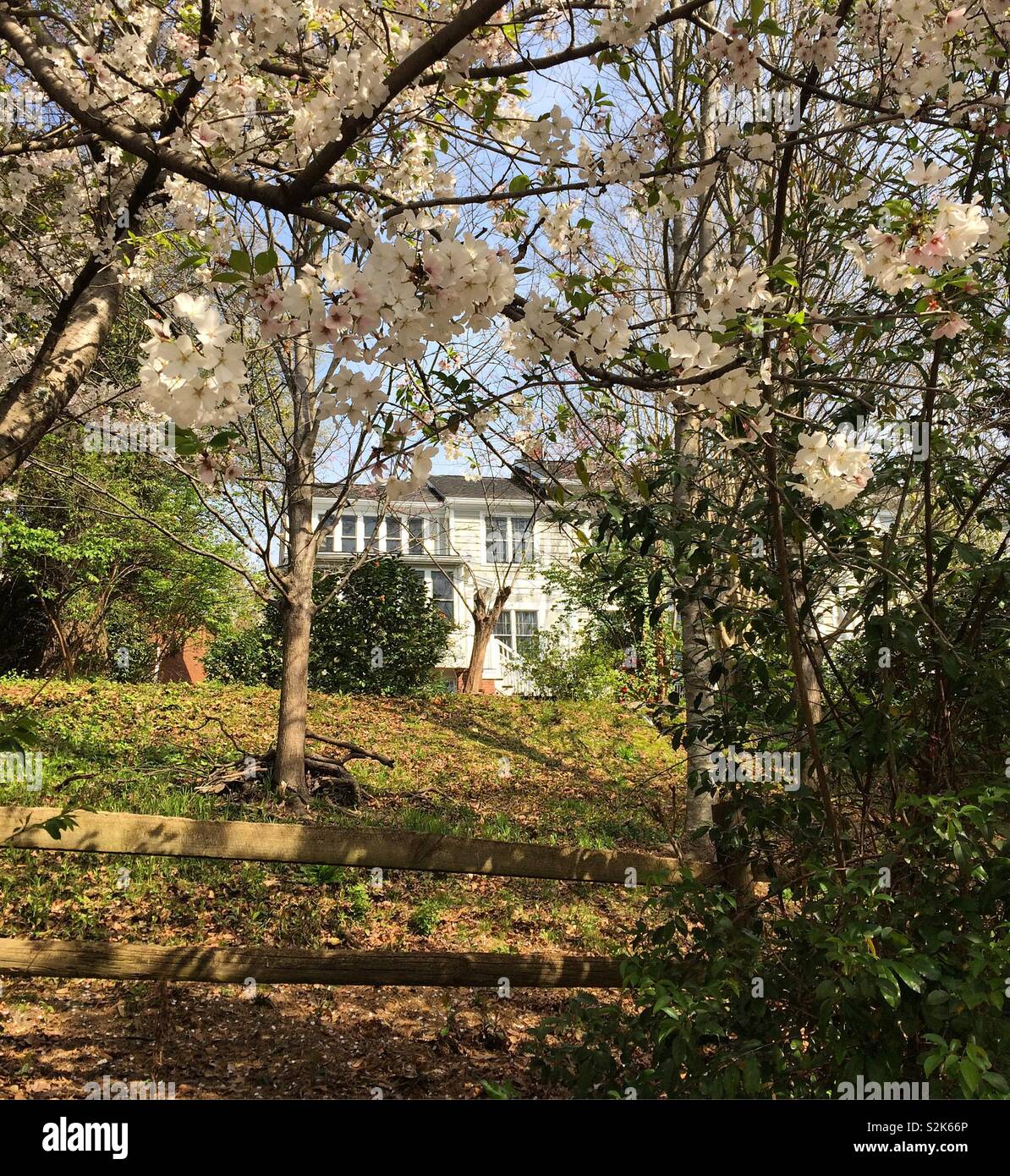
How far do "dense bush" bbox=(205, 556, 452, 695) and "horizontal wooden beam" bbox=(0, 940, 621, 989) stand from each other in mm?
7921

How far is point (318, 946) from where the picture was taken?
414cm

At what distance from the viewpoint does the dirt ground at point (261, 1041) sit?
9.60 ft

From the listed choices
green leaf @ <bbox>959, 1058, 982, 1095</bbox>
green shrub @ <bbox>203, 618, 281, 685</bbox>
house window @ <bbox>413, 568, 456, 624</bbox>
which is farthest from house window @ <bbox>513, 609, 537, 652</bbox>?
green leaf @ <bbox>959, 1058, 982, 1095</bbox>

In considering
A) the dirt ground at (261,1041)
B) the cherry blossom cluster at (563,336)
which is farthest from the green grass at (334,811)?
the cherry blossom cluster at (563,336)

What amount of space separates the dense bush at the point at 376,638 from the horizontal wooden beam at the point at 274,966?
312 inches

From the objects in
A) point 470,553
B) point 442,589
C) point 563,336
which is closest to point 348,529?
point 442,589

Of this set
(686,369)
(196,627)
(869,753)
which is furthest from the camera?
(196,627)

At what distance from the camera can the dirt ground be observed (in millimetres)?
2926

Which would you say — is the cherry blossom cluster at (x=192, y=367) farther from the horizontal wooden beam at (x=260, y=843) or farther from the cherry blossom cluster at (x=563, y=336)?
the horizontal wooden beam at (x=260, y=843)

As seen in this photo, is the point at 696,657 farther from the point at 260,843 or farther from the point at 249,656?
the point at 249,656

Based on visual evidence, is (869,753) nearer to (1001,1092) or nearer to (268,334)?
(1001,1092)

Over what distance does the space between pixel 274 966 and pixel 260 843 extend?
418mm
